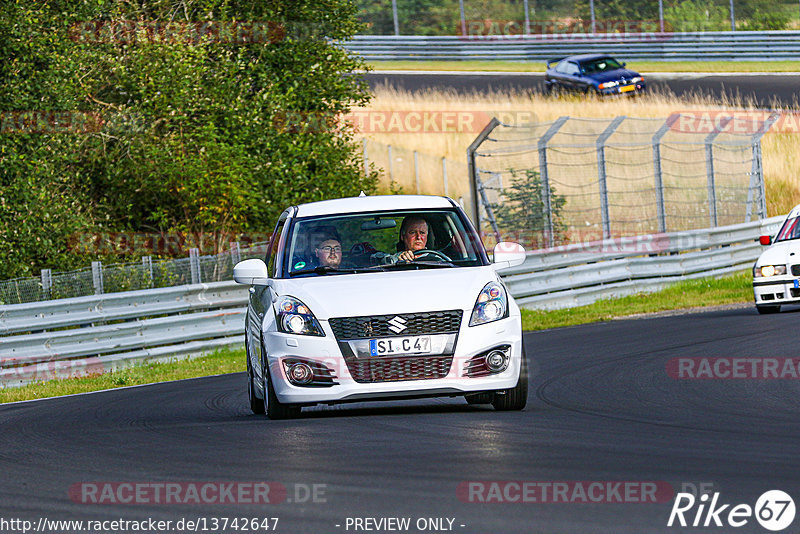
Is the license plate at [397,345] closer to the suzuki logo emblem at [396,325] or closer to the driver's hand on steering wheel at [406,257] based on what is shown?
the suzuki logo emblem at [396,325]

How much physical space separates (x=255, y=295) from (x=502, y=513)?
5200 millimetres

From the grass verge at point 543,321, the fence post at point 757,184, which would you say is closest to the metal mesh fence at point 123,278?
the grass verge at point 543,321

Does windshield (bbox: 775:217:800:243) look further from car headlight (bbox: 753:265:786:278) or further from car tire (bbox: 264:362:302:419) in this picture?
car tire (bbox: 264:362:302:419)

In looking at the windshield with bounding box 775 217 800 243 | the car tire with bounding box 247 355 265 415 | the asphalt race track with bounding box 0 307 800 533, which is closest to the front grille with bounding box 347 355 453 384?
the asphalt race track with bounding box 0 307 800 533

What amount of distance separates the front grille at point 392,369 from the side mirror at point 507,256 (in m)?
1.22

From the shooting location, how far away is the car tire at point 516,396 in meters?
9.84

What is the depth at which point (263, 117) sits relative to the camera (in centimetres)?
2745

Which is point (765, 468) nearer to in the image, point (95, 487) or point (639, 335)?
point (95, 487)

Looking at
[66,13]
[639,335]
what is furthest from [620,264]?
[66,13]

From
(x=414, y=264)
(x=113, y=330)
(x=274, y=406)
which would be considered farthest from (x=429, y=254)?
(x=113, y=330)

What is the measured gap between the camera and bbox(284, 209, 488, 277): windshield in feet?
33.7

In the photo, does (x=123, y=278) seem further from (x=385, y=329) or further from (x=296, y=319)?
(x=385, y=329)

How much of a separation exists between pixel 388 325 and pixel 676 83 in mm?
37163

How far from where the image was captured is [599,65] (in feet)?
142
